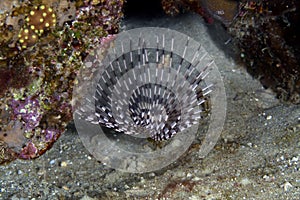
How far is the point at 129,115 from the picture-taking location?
12.9ft

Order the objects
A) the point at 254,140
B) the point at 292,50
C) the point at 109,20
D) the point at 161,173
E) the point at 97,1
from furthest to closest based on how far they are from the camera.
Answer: the point at 292,50, the point at 254,140, the point at 161,173, the point at 109,20, the point at 97,1

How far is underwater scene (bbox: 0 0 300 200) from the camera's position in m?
3.29

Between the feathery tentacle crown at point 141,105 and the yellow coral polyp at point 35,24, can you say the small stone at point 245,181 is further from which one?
the yellow coral polyp at point 35,24

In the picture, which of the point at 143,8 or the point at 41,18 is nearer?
the point at 41,18

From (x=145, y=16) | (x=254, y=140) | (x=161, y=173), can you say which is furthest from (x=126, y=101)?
(x=145, y=16)

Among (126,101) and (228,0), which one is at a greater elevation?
(228,0)

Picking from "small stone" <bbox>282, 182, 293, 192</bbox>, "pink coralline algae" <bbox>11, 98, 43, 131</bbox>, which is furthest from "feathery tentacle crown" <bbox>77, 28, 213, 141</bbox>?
"small stone" <bbox>282, 182, 293, 192</bbox>

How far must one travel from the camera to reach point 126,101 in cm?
405

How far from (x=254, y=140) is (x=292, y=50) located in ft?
4.58

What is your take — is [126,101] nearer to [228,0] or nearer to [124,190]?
[124,190]

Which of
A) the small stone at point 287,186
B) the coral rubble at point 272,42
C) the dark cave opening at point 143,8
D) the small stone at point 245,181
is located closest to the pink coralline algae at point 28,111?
the small stone at point 245,181

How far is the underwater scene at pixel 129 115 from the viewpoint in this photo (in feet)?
10.8

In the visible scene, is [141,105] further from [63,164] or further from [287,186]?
[287,186]

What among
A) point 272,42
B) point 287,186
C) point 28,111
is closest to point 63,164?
point 28,111
